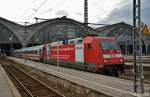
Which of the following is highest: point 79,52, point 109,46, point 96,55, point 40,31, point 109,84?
point 40,31

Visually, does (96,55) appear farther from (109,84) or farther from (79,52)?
(109,84)

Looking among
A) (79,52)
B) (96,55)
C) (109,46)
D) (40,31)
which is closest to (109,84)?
(96,55)

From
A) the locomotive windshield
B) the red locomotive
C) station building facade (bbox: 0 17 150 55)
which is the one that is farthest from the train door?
station building facade (bbox: 0 17 150 55)

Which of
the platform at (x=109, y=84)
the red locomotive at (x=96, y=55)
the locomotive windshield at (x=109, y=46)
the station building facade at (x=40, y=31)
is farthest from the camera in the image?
the station building facade at (x=40, y=31)

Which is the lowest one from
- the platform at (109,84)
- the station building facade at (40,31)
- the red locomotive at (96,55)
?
the platform at (109,84)

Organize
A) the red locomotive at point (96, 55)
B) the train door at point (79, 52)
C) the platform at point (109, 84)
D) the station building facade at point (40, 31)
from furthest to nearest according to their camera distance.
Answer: the station building facade at point (40, 31)
the train door at point (79, 52)
the red locomotive at point (96, 55)
the platform at point (109, 84)

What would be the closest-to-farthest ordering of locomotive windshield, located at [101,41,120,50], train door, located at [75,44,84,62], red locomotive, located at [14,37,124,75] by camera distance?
red locomotive, located at [14,37,124,75]
locomotive windshield, located at [101,41,120,50]
train door, located at [75,44,84,62]

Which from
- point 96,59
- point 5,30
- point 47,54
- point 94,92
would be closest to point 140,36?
point 94,92

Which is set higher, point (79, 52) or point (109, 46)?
point (109, 46)

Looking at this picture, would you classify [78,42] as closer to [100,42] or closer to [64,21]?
[100,42]

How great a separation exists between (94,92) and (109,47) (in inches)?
458

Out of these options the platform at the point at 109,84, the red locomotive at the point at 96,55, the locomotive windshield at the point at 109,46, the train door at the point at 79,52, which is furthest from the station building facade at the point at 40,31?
the platform at the point at 109,84

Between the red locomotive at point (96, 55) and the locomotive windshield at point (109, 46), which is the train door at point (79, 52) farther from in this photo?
the locomotive windshield at point (109, 46)

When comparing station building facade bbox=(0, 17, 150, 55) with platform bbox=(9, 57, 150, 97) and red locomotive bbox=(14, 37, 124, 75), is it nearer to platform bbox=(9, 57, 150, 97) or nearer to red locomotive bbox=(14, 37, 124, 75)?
red locomotive bbox=(14, 37, 124, 75)
